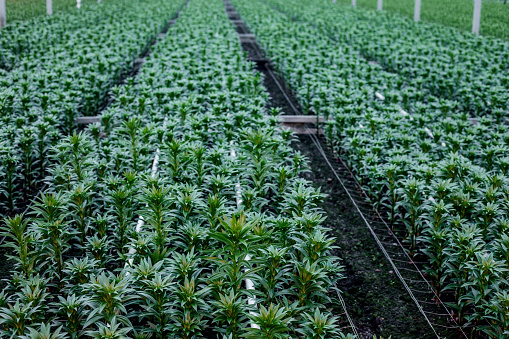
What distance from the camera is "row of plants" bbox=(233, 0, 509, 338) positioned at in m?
3.78

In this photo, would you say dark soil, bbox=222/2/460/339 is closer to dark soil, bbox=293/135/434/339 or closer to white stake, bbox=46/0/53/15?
dark soil, bbox=293/135/434/339

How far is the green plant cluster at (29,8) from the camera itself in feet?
54.6

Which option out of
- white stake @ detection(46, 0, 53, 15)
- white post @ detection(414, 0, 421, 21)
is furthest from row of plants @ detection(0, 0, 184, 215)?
white post @ detection(414, 0, 421, 21)

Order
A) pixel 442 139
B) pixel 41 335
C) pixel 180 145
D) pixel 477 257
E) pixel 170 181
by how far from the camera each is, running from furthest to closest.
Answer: pixel 442 139, pixel 180 145, pixel 170 181, pixel 477 257, pixel 41 335

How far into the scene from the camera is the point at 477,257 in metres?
3.63

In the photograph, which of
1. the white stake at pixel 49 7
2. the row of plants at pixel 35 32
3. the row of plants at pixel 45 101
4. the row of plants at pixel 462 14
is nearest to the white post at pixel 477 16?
the row of plants at pixel 462 14

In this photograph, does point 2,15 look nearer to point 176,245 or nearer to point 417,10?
point 176,245

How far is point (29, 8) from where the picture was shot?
60.8 feet

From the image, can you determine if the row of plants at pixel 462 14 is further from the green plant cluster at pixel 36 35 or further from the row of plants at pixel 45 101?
the green plant cluster at pixel 36 35

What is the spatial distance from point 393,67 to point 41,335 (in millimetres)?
11201

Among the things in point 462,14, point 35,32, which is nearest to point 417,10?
point 462,14

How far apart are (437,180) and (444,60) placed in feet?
22.0

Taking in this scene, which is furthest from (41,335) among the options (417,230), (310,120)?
(310,120)

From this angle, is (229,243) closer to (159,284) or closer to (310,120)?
(159,284)
